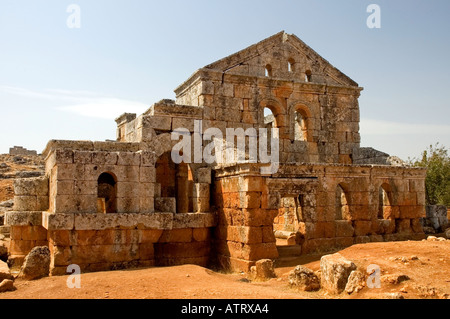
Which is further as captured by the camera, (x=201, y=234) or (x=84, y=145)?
(x=84, y=145)

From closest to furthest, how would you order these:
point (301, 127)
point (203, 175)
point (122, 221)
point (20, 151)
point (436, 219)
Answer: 1. point (122, 221)
2. point (203, 175)
3. point (436, 219)
4. point (301, 127)
5. point (20, 151)

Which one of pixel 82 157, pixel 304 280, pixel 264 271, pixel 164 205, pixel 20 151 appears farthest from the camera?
pixel 20 151

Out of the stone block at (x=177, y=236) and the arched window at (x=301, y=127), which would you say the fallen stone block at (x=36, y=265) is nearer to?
the stone block at (x=177, y=236)

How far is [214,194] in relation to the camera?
39.9 feet

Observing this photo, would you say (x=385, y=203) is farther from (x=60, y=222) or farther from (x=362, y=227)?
(x=60, y=222)

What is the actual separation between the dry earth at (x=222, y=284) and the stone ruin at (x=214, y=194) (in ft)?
3.83

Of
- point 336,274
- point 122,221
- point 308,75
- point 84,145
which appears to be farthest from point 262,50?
point 336,274

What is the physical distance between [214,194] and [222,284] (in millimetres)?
4467

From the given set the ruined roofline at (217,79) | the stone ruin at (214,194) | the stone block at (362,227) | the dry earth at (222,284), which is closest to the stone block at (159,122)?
the stone ruin at (214,194)

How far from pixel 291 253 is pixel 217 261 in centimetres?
209

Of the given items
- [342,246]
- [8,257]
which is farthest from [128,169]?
[342,246]

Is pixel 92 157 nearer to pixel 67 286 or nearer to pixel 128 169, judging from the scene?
pixel 128 169

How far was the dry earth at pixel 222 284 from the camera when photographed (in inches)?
263

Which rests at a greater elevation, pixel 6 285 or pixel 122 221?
pixel 122 221
